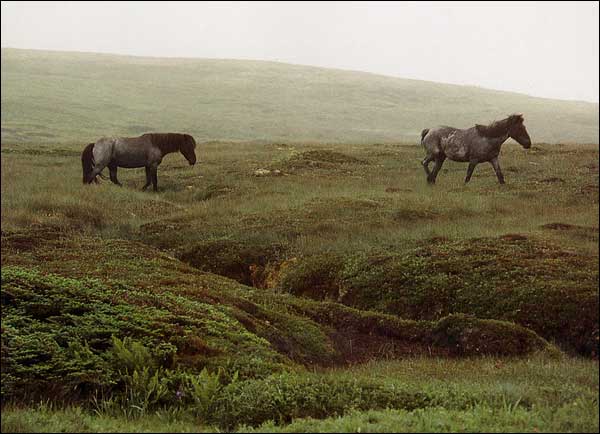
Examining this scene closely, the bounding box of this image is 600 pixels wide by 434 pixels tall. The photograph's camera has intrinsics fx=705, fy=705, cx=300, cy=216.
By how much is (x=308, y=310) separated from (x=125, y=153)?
19.8 metres

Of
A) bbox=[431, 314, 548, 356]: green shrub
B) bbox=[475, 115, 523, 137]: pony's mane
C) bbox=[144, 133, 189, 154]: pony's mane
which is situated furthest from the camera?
bbox=[144, 133, 189, 154]: pony's mane

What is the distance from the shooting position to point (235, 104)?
314 ft

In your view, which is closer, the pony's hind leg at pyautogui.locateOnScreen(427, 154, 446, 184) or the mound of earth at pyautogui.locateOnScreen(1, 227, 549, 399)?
the mound of earth at pyautogui.locateOnScreen(1, 227, 549, 399)

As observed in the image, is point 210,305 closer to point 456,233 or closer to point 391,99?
point 456,233

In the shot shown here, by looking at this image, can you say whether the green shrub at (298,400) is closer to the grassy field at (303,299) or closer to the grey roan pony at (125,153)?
the grassy field at (303,299)

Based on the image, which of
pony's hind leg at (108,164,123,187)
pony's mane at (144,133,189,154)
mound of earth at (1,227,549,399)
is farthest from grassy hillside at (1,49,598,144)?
mound of earth at (1,227,549,399)

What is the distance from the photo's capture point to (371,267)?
638 inches

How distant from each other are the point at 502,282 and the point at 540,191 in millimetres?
10150

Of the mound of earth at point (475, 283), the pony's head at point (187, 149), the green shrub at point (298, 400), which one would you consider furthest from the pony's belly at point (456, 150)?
the green shrub at point (298, 400)

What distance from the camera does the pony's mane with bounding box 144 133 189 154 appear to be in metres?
31.3

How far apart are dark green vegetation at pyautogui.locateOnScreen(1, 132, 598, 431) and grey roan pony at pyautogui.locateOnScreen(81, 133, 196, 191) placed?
557 centimetres

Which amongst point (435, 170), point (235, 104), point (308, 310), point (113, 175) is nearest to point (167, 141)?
point (113, 175)

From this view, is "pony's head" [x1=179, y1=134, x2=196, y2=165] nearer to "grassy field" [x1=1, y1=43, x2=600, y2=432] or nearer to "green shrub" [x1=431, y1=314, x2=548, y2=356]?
"grassy field" [x1=1, y1=43, x2=600, y2=432]

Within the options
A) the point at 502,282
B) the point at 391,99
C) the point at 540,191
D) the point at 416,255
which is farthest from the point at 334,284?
the point at 391,99
